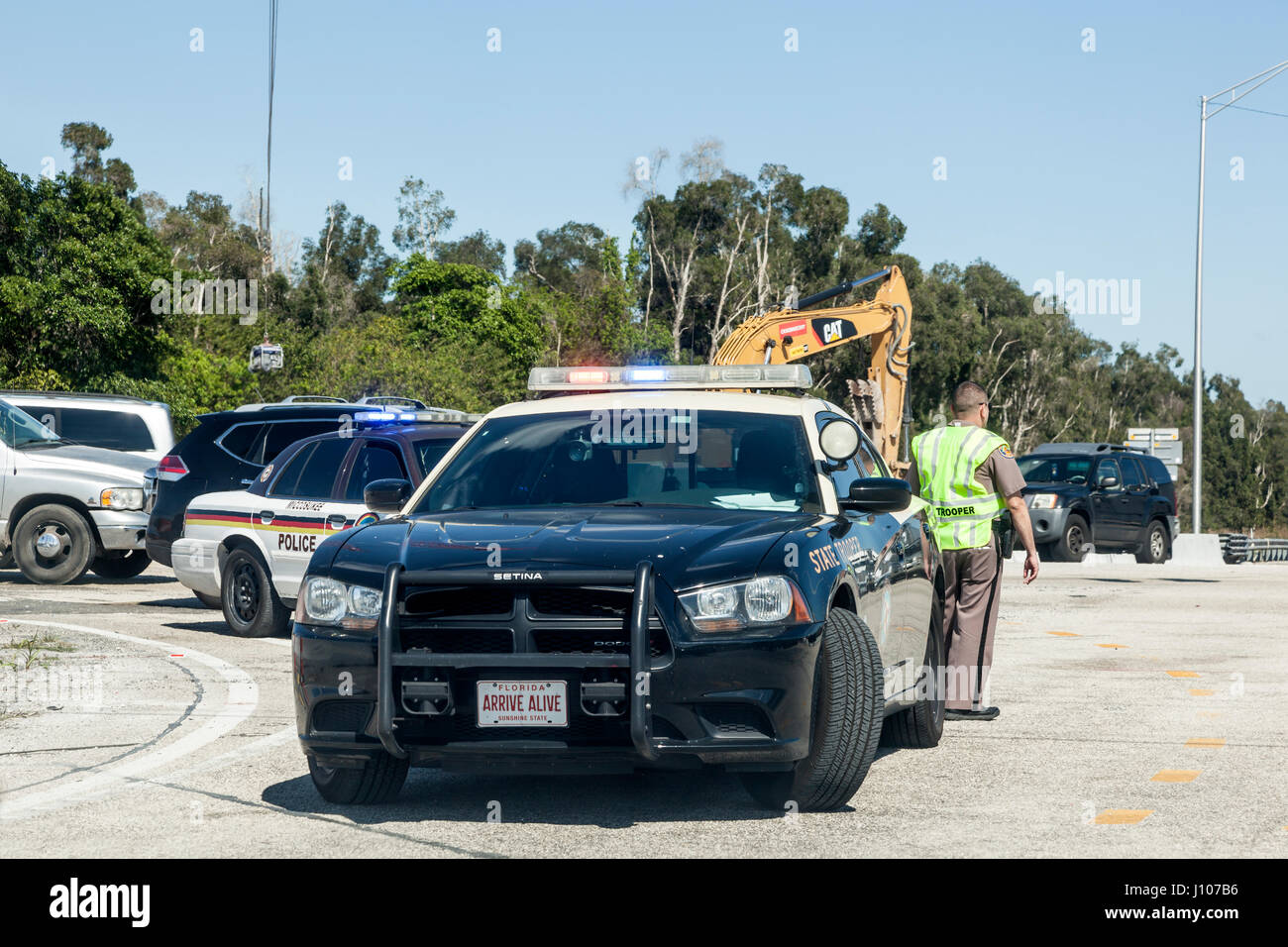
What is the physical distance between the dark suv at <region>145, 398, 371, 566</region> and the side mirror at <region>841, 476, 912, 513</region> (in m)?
9.46

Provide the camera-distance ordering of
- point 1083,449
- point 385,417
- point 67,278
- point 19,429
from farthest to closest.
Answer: point 67,278, point 1083,449, point 19,429, point 385,417

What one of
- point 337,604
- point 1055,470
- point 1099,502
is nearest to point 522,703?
point 337,604

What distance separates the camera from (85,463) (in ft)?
59.1

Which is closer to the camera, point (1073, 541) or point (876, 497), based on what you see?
point (876, 497)

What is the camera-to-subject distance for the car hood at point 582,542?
594cm

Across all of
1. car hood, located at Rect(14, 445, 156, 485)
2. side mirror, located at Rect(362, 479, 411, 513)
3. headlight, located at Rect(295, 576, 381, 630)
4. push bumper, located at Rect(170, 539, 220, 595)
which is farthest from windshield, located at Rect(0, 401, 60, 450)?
headlight, located at Rect(295, 576, 381, 630)

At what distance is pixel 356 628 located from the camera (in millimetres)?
6117

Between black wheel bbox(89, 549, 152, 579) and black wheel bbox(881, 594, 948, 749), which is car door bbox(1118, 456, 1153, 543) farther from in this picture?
black wheel bbox(881, 594, 948, 749)

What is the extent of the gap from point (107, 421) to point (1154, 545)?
17827mm

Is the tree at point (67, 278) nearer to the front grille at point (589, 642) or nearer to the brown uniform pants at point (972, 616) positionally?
the brown uniform pants at point (972, 616)

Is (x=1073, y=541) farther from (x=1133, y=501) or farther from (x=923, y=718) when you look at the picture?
(x=923, y=718)
